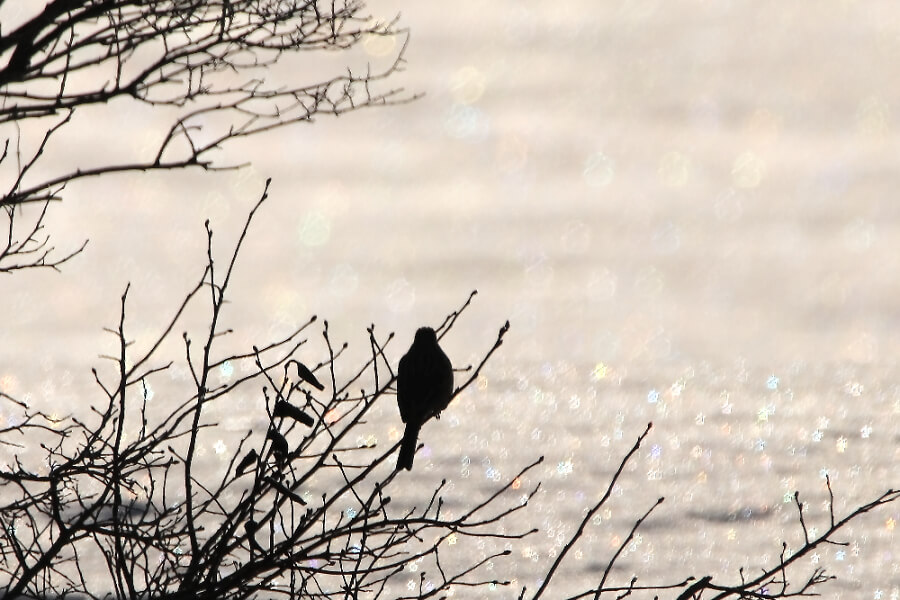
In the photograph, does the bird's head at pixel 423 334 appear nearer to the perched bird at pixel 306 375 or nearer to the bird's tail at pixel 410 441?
the bird's tail at pixel 410 441

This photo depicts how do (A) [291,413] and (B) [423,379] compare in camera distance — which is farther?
(B) [423,379]

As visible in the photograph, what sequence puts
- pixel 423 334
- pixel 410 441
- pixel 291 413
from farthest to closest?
1. pixel 423 334
2. pixel 410 441
3. pixel 291 413

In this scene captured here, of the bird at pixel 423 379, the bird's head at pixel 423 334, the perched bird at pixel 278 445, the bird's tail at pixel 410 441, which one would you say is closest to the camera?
the perched bird at pixel 278 445

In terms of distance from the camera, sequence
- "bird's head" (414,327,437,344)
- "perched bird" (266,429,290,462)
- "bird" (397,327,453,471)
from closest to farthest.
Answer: "perched bird" (266,429,290,462), "bird" (397,327,453,471), "bird's head" (414,327,437,344)

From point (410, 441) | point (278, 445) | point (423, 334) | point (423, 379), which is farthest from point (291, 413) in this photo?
point (423, 334)

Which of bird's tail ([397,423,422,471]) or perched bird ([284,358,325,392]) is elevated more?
perched bird ([284,358,325,392])

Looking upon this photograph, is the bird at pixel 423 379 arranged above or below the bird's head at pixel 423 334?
below

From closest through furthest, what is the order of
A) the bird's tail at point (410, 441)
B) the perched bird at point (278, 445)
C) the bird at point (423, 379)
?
the perched bird at point (278, 445), the bird's tail at point (410, 441), the bird at point (423, 379)

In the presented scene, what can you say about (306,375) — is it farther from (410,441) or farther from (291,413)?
(410,441)

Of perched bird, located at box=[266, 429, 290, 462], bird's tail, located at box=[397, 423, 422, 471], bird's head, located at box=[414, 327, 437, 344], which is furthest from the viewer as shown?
bird's head, located at box=[414, 327, 437, 344]

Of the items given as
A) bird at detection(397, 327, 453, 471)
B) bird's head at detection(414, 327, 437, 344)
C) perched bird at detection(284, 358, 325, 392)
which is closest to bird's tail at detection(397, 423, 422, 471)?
bird at detection(397, 327, 453, 471)

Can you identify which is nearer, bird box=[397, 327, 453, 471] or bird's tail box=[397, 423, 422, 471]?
bird's tail box=[397, 423, 422, 471]

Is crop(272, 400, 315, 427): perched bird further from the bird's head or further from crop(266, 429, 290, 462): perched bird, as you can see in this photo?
the bird's head

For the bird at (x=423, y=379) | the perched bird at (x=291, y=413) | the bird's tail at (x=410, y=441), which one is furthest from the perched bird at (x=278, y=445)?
the bird at (x=423, y=379)
